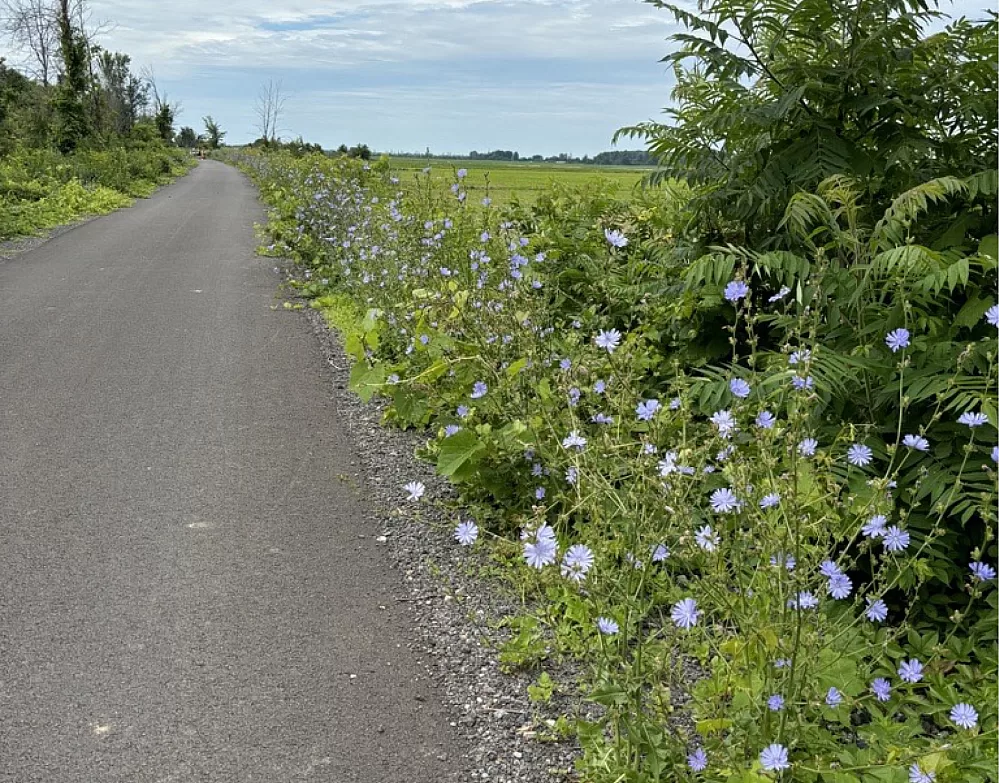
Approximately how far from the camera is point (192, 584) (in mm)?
3688

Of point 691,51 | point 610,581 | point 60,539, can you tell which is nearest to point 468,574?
point 610,581

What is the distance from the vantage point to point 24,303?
30.6 feet

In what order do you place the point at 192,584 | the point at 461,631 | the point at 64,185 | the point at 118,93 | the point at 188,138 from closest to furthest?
1. the point at 461,631
2. the point at 192,584
3. the point at 64,185
4. the point at 118,93
5. the point at 188,138

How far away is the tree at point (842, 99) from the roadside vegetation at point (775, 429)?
1 centimetres

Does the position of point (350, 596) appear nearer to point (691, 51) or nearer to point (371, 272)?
point (691, 51)

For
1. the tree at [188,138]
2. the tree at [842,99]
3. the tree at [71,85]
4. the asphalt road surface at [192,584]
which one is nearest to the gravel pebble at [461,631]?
the asphalt road surface at [192,584]

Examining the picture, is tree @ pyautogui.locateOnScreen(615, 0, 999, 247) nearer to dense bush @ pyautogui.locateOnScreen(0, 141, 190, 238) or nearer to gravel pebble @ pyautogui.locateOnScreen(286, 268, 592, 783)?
gravel pebble @ pyautogui.locateOnScreen(286, 268, 592, 783)

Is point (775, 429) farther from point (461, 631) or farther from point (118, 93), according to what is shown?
point (118, 93)

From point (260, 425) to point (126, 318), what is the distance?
389 centimetres

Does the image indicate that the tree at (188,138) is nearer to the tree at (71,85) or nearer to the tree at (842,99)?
the tree at (71,85)

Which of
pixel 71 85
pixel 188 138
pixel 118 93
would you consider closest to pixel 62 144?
pixel 71 85

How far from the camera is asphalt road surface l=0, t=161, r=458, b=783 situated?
108 inches

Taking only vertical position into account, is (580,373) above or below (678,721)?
above

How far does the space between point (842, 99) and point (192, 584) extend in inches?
136
